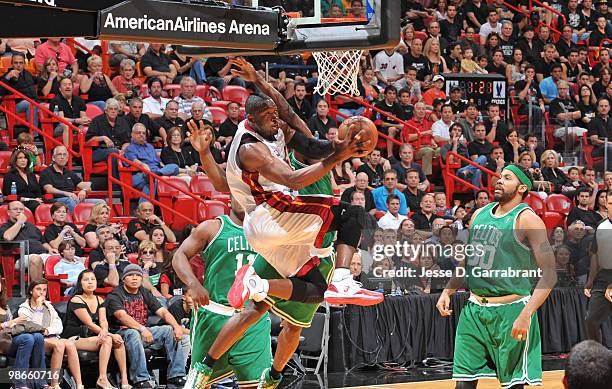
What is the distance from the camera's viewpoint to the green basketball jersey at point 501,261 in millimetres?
8977

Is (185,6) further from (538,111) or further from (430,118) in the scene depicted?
(538,111)

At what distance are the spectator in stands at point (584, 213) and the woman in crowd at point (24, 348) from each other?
8.40 m

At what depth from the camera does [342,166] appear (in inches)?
647

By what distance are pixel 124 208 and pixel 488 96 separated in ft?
24.3

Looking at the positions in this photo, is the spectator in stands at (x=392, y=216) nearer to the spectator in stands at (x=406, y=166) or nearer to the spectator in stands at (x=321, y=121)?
the spectator in stands at (x=406, y=166)

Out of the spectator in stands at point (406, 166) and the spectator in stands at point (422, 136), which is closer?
the spectator in stands at point (406, 166)

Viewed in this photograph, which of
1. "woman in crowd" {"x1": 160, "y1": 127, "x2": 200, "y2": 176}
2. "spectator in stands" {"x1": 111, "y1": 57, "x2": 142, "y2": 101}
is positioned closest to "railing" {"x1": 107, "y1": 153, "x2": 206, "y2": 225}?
"woman in crowd" {"x1": 160, "y1": 127, "x2": 200, "y2": 176}

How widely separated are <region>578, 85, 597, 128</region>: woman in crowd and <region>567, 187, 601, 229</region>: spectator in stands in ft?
12.6

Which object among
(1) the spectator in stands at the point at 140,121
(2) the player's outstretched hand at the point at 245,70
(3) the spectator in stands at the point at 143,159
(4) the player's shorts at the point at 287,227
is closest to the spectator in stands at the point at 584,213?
(3) the spectator in stands at the point at 143,159

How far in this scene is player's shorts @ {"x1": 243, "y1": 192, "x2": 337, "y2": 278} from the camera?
24.9ft

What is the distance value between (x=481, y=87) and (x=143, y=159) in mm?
6879

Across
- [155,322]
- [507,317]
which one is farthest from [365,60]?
[507,317]

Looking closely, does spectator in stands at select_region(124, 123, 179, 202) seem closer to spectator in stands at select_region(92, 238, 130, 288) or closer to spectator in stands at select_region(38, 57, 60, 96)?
spectator in stands at select_region(38, 57, 60, 96)

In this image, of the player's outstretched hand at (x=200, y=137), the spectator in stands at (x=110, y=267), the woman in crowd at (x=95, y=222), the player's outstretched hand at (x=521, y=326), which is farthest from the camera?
the woman in crowd at (x=95, y=222)
